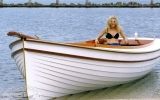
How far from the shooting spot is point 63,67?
13367 mm

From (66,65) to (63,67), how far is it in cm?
8

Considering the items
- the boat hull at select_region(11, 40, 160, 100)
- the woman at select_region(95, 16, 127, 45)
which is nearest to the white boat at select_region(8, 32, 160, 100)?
the boat hull at select_region(11, 40, 160, 100)

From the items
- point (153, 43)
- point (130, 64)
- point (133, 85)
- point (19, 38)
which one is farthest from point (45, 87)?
point (153, 43)

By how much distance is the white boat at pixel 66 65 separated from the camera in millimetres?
13117

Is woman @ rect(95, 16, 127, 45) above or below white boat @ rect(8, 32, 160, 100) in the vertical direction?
above

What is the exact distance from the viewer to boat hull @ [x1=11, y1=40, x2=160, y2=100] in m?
13.1

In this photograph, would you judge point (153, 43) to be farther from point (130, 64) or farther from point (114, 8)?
point (114, 8)

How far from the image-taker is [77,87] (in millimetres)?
14109

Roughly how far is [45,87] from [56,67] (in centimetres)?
58

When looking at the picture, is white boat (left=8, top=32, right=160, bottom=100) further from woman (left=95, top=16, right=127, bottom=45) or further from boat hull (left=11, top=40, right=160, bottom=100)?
woman (left=95, top=16, right=127, bottom=45)

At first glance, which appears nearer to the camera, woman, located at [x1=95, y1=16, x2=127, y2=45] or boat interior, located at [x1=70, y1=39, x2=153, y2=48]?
boat interior, located at [x1=70, y1=39, x2=153, y2=48]

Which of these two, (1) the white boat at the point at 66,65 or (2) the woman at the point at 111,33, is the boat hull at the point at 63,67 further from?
(2) the woman at the point at 111,33

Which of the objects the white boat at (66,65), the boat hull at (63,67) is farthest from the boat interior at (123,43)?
the boat hull at (63,67)

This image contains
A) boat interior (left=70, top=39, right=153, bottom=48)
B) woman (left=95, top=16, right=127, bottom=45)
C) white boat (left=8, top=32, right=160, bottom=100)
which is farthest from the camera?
woman (left=95, top=16, right=127, bottom=45)
